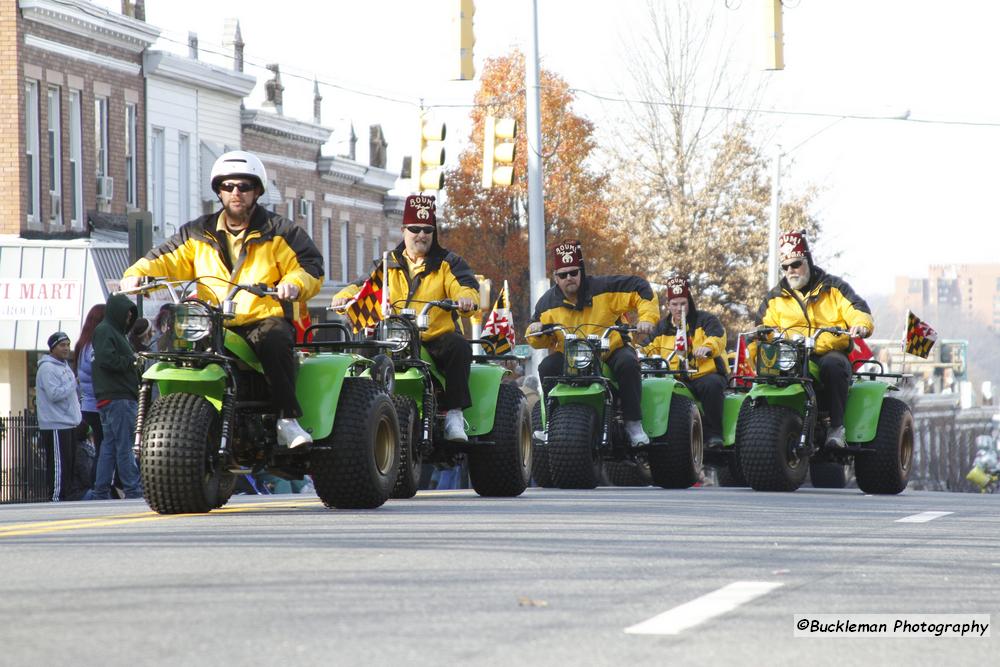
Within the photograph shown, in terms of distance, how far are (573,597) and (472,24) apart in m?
15.0

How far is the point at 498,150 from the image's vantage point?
992 inches

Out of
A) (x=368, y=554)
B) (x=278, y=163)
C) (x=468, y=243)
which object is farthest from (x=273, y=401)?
(x=278, y=163)

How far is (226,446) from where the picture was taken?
10422 mm

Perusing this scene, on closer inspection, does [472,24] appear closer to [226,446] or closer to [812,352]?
[812,352]

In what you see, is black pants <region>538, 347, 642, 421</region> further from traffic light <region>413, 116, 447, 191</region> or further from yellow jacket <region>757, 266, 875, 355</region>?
traffic light <region>413, 116, 447, 191</region>

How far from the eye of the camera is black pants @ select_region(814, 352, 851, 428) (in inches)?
651

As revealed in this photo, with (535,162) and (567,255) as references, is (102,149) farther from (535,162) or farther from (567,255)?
(567,255)

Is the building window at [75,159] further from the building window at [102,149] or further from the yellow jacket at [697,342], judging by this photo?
the yellow jacket at [697,342]

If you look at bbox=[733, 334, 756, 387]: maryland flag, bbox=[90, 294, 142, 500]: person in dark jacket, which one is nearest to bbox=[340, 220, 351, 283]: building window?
bbox=[733, 334, 756, 387]: maryland flag

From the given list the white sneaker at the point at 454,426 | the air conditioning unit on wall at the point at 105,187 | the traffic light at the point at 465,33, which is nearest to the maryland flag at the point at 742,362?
the traffic light at the point at 465,33

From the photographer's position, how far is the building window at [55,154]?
1409 inches

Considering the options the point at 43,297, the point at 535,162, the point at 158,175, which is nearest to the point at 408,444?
the point at 535,162

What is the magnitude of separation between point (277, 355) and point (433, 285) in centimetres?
332

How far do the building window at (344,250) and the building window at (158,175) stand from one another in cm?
1410
